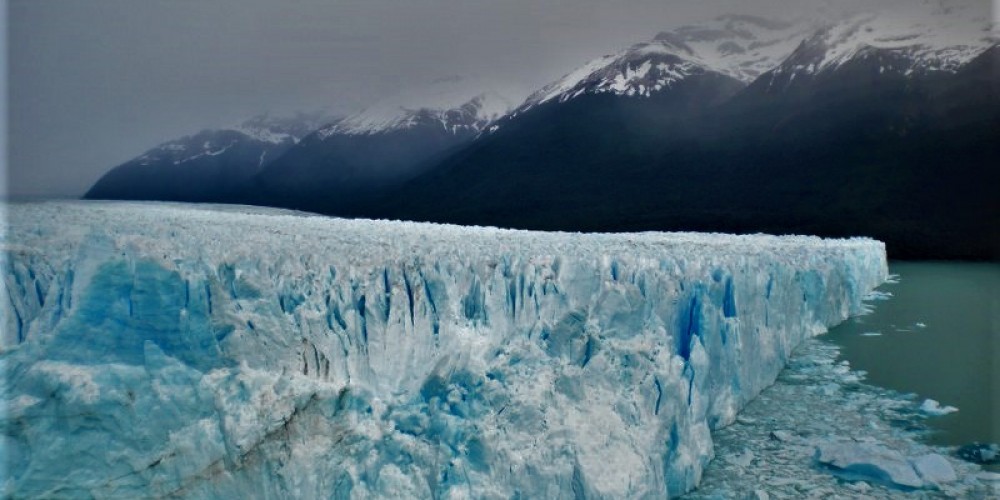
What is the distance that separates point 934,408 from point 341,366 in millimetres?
7881

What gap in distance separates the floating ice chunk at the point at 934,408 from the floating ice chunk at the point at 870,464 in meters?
1.96

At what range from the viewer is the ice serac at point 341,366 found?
13.7ft

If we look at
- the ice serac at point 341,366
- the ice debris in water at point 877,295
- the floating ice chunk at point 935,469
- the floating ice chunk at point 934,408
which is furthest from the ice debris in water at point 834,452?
the ice debris in water at point 877,295

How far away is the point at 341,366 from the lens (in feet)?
17.6

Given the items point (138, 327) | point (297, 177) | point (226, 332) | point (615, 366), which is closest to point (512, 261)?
point (615, 366)

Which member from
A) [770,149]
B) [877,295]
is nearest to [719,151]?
[770,149]

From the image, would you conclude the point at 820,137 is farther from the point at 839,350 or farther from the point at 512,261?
the point at 512,261

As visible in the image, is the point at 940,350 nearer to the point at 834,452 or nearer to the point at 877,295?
the point at 834,452

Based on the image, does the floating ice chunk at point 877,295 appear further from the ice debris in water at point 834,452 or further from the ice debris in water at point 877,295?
the ice debris in water at point 834,452

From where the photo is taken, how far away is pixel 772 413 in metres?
7.98

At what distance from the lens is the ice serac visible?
164 inches

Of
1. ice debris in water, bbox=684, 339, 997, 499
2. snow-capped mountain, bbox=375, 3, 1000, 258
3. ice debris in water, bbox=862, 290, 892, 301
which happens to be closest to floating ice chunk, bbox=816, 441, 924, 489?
ice debris in water, bbox=684, 339, 997, 499

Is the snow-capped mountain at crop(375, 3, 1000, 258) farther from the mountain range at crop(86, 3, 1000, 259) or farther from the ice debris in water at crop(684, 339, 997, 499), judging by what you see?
the ice debris in water at crop(684, 339, 997, 499)

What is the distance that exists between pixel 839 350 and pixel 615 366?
24.9 feet
